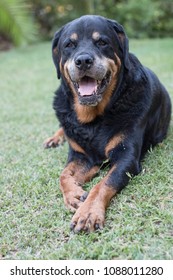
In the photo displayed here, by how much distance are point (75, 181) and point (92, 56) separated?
105 centimetres

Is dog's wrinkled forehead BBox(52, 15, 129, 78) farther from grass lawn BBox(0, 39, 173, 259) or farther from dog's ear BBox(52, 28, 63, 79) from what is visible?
grass lawn BBox(0, 39, 173, 259)

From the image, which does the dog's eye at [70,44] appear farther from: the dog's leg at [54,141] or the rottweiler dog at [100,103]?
the dog's leg at [54,141]

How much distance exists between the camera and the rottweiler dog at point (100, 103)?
3.29 meters

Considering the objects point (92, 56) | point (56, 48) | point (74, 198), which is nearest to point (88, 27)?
point (92, 56)

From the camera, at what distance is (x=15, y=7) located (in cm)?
1225

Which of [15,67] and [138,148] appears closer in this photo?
[138,148]

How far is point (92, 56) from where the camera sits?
3.26 metres

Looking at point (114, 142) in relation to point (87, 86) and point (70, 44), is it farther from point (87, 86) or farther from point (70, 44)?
point (70, 44)

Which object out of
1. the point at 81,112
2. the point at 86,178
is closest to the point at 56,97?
the point at 81,112

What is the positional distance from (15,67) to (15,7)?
2447 mm

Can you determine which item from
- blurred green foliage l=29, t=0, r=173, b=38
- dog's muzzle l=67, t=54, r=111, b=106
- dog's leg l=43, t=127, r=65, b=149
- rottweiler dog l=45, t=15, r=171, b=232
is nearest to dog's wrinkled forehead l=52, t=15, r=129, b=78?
rottweiler dog l=45, t=15, r=171, b=232

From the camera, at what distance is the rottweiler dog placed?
3.29 meters

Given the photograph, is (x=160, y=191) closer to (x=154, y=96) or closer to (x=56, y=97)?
(x=154, y=96)

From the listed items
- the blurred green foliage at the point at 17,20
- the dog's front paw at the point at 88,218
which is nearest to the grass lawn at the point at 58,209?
the dog's front paw at the point at 88,218
